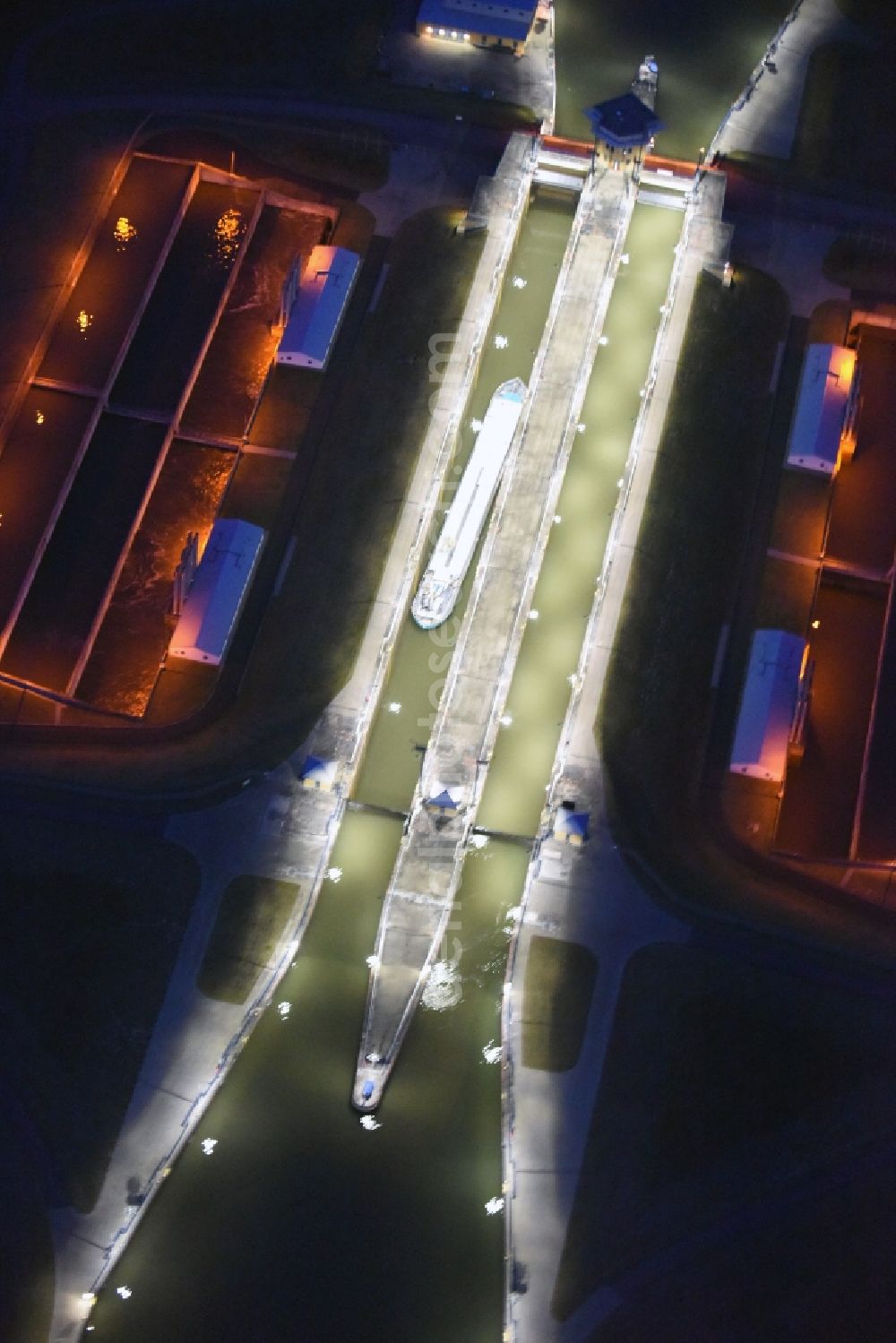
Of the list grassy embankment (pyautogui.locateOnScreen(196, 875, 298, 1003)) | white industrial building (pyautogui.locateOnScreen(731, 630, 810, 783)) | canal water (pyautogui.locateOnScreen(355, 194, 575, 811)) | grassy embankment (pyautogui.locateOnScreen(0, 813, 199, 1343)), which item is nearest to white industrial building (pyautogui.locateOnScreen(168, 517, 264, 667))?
canal water (pyautogui.locateOnScreen(355, 194, 575, 811))

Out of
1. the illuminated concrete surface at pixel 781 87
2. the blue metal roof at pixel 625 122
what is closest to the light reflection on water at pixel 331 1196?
the blue metal roof at pixel 625 122

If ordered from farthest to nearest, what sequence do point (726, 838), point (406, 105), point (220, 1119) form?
point (406, 105), point (726, 838), point (220, 1119)

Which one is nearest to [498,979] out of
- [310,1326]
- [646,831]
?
[646,831]

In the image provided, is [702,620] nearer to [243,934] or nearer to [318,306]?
[243,934]

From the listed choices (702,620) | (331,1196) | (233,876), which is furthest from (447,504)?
(331,1196)

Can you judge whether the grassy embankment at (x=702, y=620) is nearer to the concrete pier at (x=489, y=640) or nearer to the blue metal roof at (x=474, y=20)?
the concrete pier at (x=489, y=640)

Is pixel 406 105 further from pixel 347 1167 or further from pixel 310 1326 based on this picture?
pixel 310 1326

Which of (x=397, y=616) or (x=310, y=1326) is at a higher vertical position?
(x=397, y=616)
